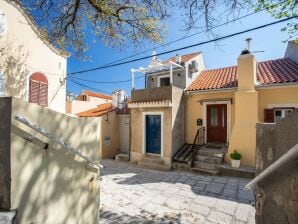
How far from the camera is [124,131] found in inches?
639

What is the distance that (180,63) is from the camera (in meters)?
13.9

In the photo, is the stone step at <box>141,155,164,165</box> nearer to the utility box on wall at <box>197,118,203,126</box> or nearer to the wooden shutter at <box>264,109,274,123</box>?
the utility box on wall at <box>197,118,203,126</box>

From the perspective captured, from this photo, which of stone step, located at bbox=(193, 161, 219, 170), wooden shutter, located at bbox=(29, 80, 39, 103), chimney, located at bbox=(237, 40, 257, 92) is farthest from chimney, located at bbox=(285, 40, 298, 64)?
wooden shutter, located at bbox=(29, 80, 39, 103)

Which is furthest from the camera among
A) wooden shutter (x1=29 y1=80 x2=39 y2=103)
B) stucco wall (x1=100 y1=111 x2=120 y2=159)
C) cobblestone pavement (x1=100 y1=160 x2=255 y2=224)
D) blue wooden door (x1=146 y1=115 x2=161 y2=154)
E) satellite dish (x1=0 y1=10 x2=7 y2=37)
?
stucco wall (x1=100 y1=111 x2=120 y2=159)

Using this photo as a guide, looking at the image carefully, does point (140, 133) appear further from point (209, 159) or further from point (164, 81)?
point (209, 159)

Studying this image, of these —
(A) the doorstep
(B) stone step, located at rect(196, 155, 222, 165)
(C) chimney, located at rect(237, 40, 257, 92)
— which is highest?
(C) chimney, located at rect(237, 40, 257, 92)

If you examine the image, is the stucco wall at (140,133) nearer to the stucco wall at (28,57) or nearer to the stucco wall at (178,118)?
the stucco wall at (178,118)

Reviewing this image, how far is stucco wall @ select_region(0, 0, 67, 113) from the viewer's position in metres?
8.08

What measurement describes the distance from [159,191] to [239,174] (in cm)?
464

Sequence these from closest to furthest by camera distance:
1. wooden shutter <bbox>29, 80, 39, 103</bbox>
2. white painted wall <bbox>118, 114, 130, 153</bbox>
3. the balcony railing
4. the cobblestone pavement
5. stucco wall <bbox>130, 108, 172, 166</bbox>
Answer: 1. the cobblestone pavement
2. wooden shutter <bbox>29, 80, 39, 103</bbox>
3. stucco wall <bbox>130, 108, 172, 166</bbox>
4. the balcony railing
5. white painted wall <bbox>118, 114, 130, 153</bbox>

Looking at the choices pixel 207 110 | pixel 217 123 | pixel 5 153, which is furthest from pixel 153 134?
pixel 5 153

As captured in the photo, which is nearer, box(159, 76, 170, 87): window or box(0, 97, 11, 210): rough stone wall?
box(0, 97, 11, 210): rough stone wall

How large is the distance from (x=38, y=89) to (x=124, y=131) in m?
8.05

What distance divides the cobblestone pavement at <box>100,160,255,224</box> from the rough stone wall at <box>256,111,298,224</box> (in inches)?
124
